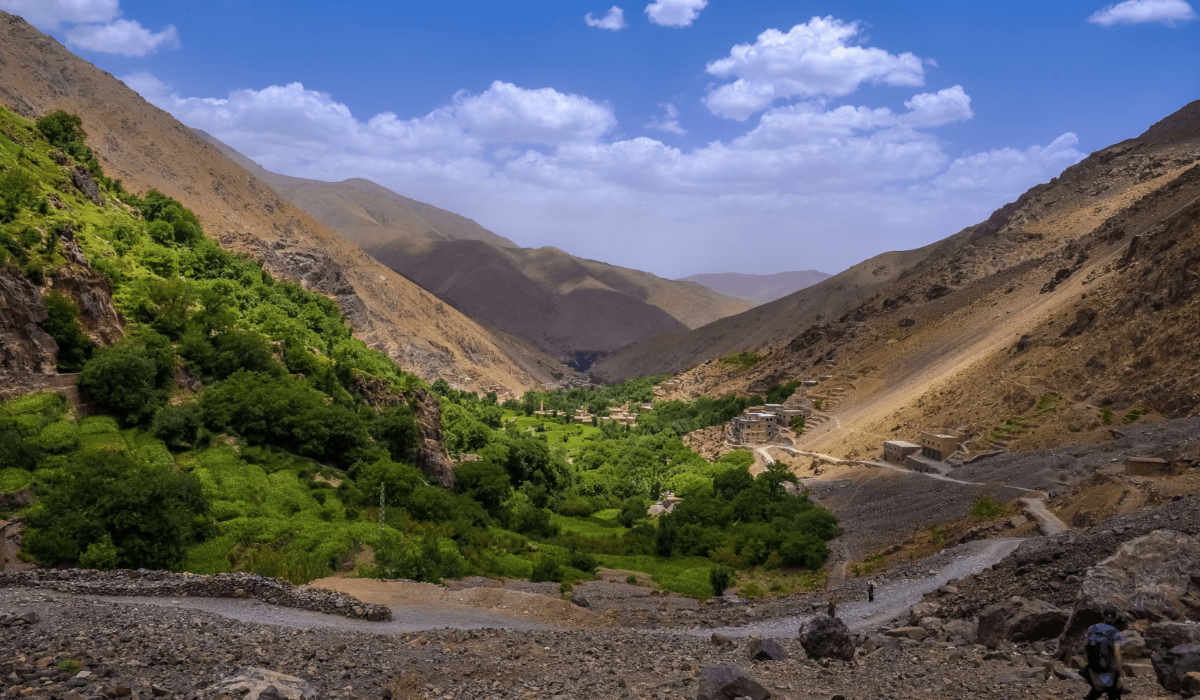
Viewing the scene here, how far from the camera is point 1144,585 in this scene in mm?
9938

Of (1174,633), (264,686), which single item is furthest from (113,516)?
(1174,633)

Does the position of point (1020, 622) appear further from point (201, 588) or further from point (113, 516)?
point (113, 516)

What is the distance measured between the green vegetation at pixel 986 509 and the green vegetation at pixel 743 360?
51477 millimetres

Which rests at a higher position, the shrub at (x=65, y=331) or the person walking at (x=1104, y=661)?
the shrub at (x=65, y=331)

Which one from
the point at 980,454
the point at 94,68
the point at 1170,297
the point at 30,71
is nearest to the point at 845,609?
the point at 980,454

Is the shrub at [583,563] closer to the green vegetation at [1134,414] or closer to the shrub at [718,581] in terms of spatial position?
the shrub at [718,581]

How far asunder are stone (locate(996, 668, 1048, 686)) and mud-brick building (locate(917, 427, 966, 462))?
980 inches

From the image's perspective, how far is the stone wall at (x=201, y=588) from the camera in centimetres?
1246

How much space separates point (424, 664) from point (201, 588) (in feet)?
19.3

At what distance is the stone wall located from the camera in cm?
1246

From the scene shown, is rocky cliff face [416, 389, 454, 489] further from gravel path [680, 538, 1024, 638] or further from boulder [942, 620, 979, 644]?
boulder [942, 620, 979, 644]

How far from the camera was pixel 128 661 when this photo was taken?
300 inches

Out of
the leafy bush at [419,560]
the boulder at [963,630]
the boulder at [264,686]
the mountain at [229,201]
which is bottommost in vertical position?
the leafy bush at [419,560]

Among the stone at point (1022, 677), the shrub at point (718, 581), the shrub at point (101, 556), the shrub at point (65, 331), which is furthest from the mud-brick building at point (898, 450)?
the shrub at point (65, 331)
